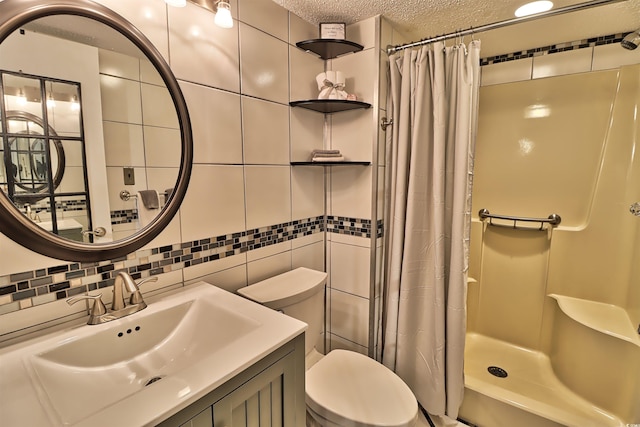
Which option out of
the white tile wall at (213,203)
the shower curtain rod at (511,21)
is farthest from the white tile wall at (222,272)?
the shower curtain rod at (511,21)

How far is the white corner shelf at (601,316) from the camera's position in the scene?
157cm

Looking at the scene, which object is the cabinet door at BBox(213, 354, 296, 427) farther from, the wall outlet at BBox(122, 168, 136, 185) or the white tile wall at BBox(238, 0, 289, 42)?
the white tile wall at BBox(238, 0, 289, 42)

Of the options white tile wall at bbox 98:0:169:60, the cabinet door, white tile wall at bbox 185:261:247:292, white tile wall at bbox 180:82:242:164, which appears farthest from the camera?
white tile wall at bbox 185:261:247:292

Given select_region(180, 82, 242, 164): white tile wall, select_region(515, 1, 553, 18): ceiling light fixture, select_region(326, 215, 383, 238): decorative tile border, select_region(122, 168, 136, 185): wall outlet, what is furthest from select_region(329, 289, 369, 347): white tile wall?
A: select_region(515, 1, 553, 18): ceiling light fixture

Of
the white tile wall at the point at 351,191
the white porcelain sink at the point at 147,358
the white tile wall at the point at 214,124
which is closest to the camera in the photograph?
the white porcelain sink at the point at 147,358

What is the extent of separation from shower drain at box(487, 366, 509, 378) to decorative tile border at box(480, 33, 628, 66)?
6.73 feet

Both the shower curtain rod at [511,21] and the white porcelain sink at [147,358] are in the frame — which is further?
the shower curtain rod at [511,21]

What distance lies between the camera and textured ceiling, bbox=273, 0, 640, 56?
1.44 m

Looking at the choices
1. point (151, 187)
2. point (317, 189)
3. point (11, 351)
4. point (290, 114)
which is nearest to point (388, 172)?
point (317, 189)

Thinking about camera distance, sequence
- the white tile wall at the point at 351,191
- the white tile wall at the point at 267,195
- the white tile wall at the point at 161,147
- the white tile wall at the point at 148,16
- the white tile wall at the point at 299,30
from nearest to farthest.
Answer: the white tile wall at the point at 148,16, the white tile wall at the point at 161,147, the white tile wall at the point at 267,195, the white tile wall at the point at 299,30, the white tile wall at the point at 351,191

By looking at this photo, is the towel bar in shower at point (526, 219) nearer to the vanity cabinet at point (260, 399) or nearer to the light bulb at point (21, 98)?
the vanity cabinet at point (260, 399)

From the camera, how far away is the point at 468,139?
143cm

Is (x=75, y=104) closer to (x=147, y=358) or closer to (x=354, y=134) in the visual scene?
(x=147, y=358)

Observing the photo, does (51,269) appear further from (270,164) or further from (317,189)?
(317,189)
